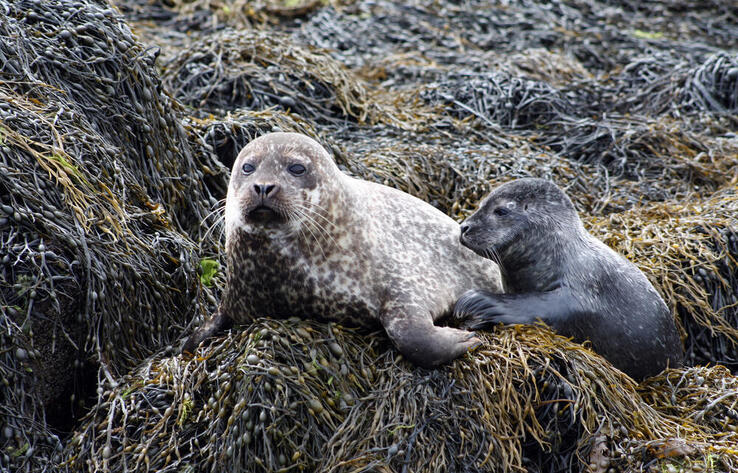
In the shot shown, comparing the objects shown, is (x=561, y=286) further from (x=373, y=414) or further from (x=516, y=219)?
(x=373, y=414)

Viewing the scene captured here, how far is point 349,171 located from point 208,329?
6.10 ft

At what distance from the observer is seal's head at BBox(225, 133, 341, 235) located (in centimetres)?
386

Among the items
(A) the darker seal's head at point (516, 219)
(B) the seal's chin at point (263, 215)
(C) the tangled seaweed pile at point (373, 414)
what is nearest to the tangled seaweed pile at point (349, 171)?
(C) the tangled seaweed pile at point (373, 414)

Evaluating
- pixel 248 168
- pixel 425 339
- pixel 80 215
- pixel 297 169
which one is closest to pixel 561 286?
pixel 425 339

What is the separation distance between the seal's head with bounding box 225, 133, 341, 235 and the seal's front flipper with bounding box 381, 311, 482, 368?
0.65 metres

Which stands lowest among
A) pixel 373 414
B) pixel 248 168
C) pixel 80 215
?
pixel 373 414

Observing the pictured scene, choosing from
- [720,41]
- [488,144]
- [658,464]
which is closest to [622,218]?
[488,144]

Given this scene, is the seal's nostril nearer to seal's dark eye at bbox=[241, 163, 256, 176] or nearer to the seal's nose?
the seal's nose

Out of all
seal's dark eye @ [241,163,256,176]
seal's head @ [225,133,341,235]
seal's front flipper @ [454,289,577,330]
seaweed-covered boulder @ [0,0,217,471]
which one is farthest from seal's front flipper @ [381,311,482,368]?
seaweed-covered boulder @ [0,0,217,471]

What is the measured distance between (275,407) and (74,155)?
6.16 feet

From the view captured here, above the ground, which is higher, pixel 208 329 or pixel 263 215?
pixel 263 215

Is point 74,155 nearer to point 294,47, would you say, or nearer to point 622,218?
point 294,47

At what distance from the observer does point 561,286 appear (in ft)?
14.7

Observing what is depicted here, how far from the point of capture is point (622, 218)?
19.2 ft
